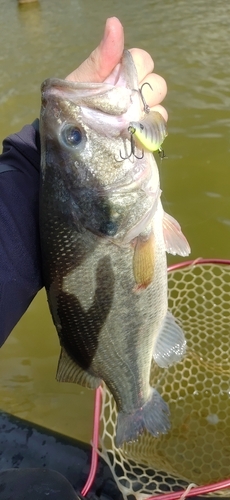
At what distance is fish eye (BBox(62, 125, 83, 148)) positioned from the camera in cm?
148

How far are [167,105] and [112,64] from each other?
5.36 m

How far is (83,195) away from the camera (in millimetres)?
1535

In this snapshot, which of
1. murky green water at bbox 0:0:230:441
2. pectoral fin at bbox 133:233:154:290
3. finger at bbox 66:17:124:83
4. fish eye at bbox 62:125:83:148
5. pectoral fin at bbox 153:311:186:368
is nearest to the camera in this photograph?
finger at bbox 66:17:124:83

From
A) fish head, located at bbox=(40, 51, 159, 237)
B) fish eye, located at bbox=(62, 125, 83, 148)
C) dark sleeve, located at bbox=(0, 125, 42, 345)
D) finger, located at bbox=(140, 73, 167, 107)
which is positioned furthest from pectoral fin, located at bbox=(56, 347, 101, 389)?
finger, located at bbox=(140, 73, 167, 107)

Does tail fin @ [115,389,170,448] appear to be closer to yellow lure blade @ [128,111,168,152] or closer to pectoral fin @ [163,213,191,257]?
pectoral fin @ [163,213,191,257]

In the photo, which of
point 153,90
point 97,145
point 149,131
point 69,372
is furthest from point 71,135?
point 69,372

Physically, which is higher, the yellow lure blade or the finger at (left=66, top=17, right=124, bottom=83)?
the finger at (left=66, top=17, right=124, bottom=83)

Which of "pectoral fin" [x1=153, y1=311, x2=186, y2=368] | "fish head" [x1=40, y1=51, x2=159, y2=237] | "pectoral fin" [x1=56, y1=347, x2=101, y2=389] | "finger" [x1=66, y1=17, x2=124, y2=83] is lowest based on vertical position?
"pectoral fin" [x1=153, y1=311, x2=186, y2=368]

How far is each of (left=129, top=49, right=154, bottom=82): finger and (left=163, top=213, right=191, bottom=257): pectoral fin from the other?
0.53 m

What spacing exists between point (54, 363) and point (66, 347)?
6.20 feet

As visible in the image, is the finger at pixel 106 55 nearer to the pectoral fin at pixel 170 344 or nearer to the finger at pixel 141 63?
the finger at pixel 141 63

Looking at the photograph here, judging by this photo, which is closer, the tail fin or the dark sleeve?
the dark sleeve

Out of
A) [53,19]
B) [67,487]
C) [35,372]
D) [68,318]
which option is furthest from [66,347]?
[53,19]

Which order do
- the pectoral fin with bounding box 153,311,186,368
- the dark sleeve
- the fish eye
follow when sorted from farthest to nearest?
1. the pectoral fin with bounding box 153,311,186,368
2. the dark sleeve
3. the fish eye
